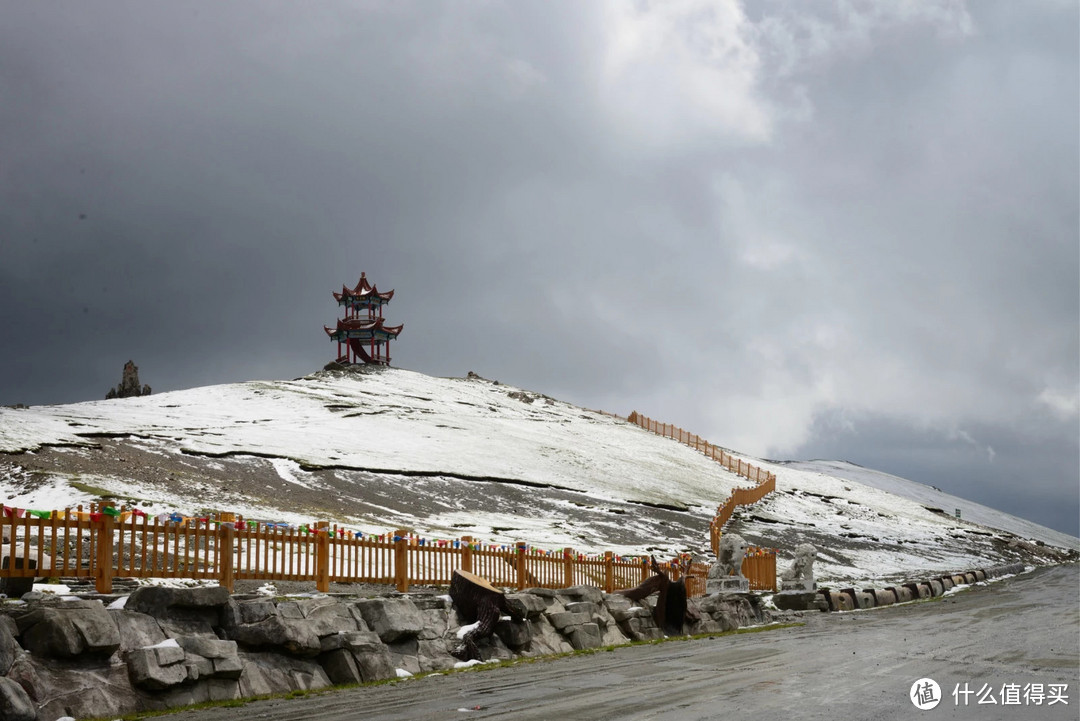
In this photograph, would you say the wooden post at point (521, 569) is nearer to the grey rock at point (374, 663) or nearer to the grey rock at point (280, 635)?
the grey rock at point (374, 663)

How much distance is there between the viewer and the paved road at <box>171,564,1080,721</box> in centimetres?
1096

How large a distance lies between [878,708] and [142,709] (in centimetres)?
881

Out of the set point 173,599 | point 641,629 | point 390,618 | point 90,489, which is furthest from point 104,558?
point 90,489

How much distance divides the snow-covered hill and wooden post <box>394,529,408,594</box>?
14457 mm

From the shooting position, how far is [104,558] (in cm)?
1358

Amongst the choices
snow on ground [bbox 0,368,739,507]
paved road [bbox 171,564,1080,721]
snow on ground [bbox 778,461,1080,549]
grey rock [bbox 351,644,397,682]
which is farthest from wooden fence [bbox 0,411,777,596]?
snow on ground [bbox 778,461,1080,549]

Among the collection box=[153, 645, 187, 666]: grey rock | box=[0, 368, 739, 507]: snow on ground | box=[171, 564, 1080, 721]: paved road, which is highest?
box=[0, 368, 739, 507]: snow on ground

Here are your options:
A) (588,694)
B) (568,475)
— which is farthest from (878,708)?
(568,475)

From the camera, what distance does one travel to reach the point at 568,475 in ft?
196

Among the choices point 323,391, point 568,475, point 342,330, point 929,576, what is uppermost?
point 342,330

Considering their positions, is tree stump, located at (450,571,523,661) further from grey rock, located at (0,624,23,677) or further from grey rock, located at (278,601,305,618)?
grey rock, located at (0,624,23,677)

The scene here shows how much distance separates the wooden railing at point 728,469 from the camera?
4795cm

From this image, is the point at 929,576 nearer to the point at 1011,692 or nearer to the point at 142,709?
the point at 1011,692

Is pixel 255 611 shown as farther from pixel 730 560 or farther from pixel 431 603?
pixel 730 560
